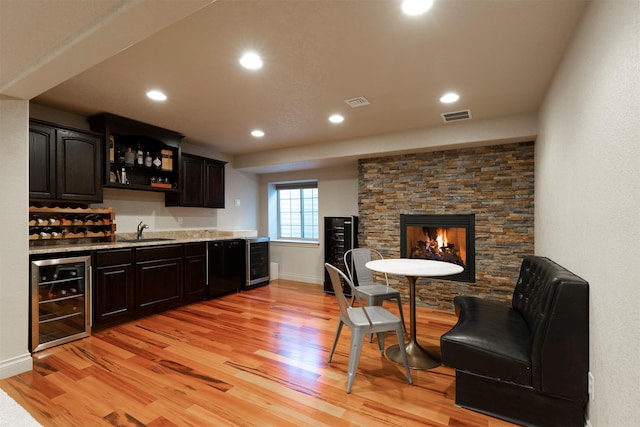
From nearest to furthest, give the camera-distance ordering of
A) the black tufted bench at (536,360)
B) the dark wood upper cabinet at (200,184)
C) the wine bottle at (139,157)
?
the black tufted bench at (536,360)
the wine bottle at (139,157)
the dark wood upper cabinet at (200,184)

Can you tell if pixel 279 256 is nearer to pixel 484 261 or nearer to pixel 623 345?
pixel 484 261

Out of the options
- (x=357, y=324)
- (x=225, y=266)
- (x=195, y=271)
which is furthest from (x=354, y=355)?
(x=225, y=266)

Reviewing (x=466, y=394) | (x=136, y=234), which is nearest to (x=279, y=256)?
(x=136, y=234)

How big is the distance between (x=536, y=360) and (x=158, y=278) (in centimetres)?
391

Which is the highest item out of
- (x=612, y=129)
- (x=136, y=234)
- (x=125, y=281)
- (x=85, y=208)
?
(x=612, y=129)

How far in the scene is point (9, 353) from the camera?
7.92 ft

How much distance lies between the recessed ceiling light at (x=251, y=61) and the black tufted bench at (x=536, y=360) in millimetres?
2392

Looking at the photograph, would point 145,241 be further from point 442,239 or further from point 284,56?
point 442,239

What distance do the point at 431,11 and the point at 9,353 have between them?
3.87m

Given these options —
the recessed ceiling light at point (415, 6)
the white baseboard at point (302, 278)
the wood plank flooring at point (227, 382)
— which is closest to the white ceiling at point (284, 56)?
the recessed ceiling light at point (415, 6)

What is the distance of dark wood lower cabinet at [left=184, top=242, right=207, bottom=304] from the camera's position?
4.25 m

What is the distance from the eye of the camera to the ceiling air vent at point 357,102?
120 inches

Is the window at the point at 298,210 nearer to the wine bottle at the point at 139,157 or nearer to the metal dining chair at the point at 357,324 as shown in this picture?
the wine bottle at the point at 139,157

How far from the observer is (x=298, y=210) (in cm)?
636
